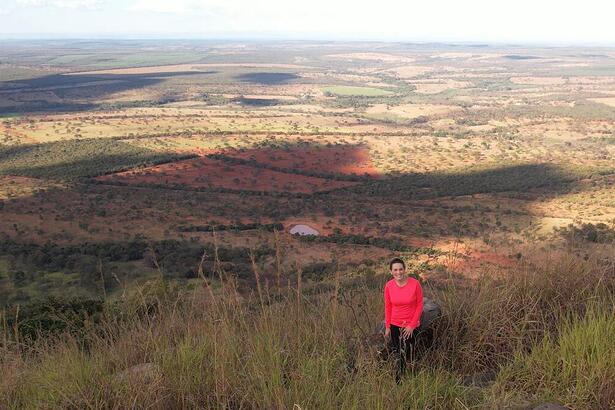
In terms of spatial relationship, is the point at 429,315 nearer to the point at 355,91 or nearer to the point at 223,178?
the point at 223,178

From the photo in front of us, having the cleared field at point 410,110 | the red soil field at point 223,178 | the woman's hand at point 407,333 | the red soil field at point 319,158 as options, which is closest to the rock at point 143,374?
the woman's hand at point 407,333

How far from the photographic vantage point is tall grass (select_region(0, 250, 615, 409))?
3285 millimetres

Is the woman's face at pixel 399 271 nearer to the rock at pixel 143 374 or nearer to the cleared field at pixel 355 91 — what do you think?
the rock at pixel 143 374

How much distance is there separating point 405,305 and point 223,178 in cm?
5900

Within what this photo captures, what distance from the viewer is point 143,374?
3.55m

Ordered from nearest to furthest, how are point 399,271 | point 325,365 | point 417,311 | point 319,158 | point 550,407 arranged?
point 550,407 < point 325,365 < point 417,311 < point 399,271 < point 319,158

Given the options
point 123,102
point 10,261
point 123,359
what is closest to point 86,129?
point 123,102

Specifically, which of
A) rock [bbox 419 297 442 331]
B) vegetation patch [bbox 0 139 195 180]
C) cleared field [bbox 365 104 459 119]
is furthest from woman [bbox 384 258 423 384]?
cleared field [bbox 365 104 459 119]

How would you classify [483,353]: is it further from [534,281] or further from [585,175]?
[585,175]

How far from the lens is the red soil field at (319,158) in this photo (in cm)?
6956

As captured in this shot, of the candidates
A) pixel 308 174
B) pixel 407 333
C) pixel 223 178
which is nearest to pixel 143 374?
pixel 407 333

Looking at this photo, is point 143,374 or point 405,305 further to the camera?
point 405,305

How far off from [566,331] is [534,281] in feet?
3.24

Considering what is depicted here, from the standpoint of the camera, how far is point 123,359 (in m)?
4.18
